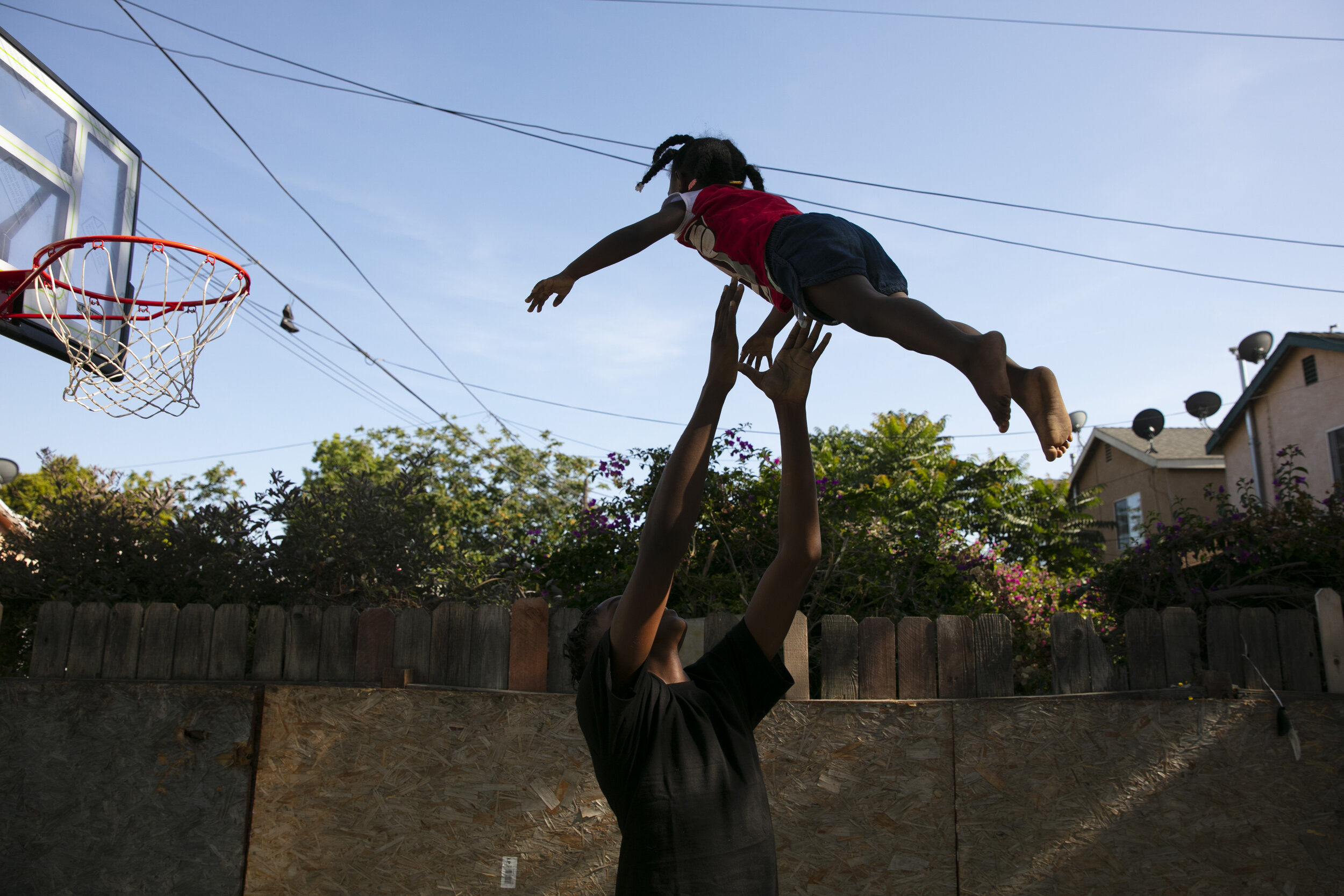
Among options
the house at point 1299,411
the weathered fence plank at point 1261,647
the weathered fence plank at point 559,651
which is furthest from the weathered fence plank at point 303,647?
the house at point 1299,411

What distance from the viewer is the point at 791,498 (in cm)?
212

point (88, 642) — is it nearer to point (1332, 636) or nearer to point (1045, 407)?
point (1045, 407)

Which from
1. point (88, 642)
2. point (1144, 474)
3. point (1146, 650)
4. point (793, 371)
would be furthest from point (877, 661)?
point (1144, 474)

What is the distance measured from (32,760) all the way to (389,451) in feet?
104

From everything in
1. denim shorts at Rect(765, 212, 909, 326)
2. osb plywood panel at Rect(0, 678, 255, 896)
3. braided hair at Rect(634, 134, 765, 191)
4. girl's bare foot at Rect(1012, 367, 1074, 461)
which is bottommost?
osb plywood panel at Rect(0, 678, 255, 896)

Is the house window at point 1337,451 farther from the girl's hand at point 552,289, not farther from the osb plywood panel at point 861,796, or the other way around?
the girl's hand at point 552,289

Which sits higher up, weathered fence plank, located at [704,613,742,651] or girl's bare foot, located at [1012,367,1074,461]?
girl's bare foot, located at [1012,367,1074,461]

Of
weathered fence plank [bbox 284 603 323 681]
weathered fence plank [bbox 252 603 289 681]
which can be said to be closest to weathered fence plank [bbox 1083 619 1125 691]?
weathered fence plank [bbox 284 603 323 681]

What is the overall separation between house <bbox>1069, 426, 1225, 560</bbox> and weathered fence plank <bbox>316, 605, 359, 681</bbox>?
1654 centimetres

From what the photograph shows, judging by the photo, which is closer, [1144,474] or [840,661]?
[840,661]

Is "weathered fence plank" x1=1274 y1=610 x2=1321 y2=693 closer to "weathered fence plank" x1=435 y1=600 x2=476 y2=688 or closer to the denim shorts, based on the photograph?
the denim shorts

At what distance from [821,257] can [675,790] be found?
1237 mm

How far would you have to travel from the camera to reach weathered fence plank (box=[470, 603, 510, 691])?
3.91 meters

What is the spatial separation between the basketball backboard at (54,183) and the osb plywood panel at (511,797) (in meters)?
2.73
